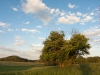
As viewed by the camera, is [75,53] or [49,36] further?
[49,36]

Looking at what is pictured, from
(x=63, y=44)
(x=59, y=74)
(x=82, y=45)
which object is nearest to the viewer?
(x=59, y=74)

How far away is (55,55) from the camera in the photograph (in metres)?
45.2

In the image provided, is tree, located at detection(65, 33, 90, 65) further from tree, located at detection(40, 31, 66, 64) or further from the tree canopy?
tree, located at detection(40, 31, 66, 64)

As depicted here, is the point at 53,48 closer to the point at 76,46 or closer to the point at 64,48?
the point at 64,48

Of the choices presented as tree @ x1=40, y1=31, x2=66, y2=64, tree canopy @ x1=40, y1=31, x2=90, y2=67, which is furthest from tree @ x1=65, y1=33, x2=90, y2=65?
tree @ x1=40, y1=31, x2=66, y2=64

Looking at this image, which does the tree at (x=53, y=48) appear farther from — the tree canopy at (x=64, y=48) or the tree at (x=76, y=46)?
the tree at (x=76, y=46)

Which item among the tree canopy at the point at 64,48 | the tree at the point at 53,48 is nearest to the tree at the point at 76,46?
the tree canopy at the point at 64,48

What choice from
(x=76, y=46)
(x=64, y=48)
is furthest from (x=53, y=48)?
(x=76, y=46)

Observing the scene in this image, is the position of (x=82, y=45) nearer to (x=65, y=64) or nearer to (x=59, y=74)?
(x=65, y=64)

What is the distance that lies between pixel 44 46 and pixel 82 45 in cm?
1067

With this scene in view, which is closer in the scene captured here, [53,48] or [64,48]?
[64,48]

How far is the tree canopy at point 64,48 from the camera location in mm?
44031

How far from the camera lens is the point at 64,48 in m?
43.8

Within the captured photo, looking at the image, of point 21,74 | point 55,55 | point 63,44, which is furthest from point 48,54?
point 21,74
